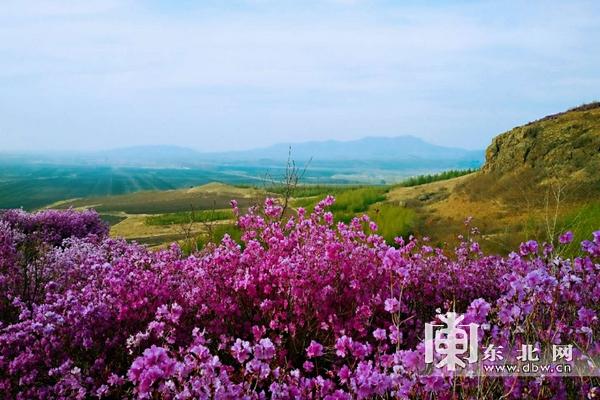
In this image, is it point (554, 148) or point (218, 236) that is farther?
point (218, 236)

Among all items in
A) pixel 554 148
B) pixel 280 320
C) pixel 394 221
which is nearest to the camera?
pixel 280 320

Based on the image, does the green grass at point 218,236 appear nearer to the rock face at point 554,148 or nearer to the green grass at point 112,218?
the rock face at point 554,148

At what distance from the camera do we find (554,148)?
1115 cm

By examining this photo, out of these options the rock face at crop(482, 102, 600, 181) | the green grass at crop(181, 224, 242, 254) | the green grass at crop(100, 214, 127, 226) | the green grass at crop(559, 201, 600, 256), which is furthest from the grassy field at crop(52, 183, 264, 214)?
the green grass at crop(559, 201, 600, 256)

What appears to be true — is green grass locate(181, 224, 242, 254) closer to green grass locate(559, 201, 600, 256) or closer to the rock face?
the rock face

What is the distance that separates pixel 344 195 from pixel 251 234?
910cm

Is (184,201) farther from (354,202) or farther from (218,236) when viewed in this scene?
(218,236)

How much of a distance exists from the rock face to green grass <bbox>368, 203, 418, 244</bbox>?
2.06 metres

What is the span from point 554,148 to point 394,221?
3421mm

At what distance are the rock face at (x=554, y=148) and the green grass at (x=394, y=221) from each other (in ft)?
6.76

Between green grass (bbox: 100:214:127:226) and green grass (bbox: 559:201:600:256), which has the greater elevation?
green grass (bbox: 559:201:600:256)

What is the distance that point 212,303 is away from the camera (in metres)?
4.89

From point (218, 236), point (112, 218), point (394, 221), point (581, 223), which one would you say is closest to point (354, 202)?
point (394, 221)

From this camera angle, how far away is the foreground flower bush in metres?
3.14
